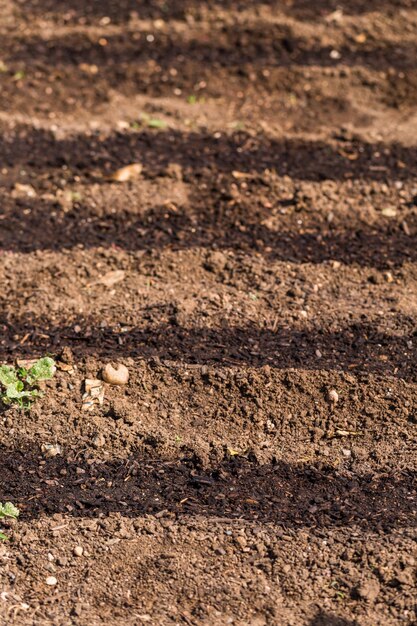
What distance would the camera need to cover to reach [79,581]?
2.92 meters

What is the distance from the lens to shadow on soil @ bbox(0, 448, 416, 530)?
3.12 metres

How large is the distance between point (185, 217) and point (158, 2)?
252 centimetres

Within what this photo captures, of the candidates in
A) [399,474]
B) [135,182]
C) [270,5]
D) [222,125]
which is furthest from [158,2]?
[399,474]

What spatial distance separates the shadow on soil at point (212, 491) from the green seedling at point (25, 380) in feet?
0.78

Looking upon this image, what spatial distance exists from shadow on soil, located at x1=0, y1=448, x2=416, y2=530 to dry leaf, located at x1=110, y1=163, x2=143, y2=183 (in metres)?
1.96

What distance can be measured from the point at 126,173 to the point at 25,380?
5.51 feet

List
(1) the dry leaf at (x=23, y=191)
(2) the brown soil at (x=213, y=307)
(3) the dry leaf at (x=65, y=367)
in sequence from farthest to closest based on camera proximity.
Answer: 1. (1) the dry leaf at (x=23, y=191)
2. (3) the dry leaf at (x=65, y=367)
3. (2) the brown soil at (x=213, y=307)

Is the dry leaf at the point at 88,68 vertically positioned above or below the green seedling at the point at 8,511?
above

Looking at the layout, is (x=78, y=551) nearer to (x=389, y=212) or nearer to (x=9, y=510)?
(x=9, y=510)

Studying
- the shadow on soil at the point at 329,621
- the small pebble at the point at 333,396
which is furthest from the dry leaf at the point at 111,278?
the shadow on soil at the point at 329,621

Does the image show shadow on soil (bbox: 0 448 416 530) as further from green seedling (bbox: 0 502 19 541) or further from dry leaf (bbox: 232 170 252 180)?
dry leaf (bbox: 232 170 252 180)

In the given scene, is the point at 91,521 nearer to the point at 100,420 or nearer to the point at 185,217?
the point at 100,420

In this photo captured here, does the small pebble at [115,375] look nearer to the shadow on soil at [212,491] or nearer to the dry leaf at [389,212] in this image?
the shadow on soil at [212,491]

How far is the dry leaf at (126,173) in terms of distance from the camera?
4715 mm
